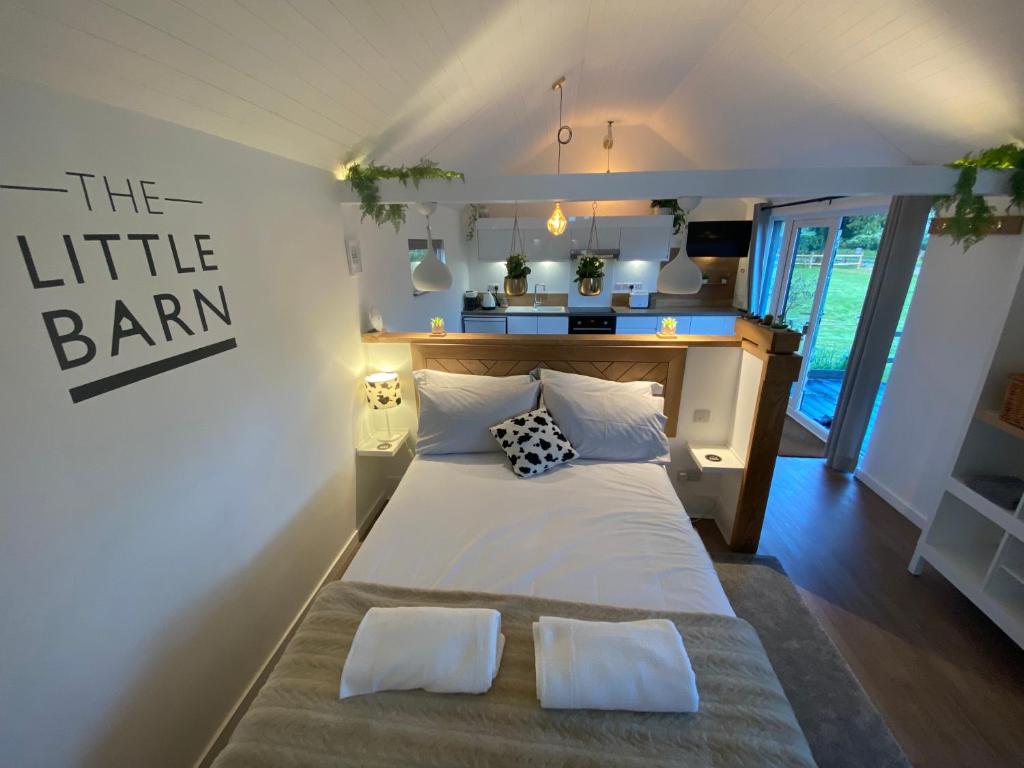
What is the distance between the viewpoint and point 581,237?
16.7 ft

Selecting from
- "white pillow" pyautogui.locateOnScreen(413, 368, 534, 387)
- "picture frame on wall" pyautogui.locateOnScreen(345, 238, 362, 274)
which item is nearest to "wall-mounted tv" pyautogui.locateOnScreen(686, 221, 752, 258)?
"white pillow" pyautogui.locateOnScreen(413, 368, 534, 387)

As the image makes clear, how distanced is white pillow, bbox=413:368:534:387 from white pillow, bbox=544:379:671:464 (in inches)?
12.4

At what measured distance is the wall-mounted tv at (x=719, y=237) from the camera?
4934 mm

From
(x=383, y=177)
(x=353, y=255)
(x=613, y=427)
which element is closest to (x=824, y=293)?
(x=613, y=427)

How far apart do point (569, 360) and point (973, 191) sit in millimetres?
1934

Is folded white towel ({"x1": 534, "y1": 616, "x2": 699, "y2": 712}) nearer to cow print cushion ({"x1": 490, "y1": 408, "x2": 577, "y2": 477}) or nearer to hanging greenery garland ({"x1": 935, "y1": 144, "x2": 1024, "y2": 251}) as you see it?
cow print cushion ({"x1": 490, "y1": 408, "x2": 577, "y2": 477})

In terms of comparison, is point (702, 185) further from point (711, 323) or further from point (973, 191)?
point (711, 323)

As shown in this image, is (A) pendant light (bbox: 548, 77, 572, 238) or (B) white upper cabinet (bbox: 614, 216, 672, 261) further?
(B) white upper cabinet (bbox: 614, 216, 672, 261)

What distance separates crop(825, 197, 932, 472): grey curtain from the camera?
272 centimetres

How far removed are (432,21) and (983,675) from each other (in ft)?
11.0

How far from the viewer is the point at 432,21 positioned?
137cm

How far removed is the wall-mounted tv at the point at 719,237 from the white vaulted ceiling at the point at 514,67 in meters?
1.79

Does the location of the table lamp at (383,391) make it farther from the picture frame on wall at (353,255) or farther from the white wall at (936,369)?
the white wall at (936,369)

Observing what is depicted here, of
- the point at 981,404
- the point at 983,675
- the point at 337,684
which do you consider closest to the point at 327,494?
the point at 337,684
